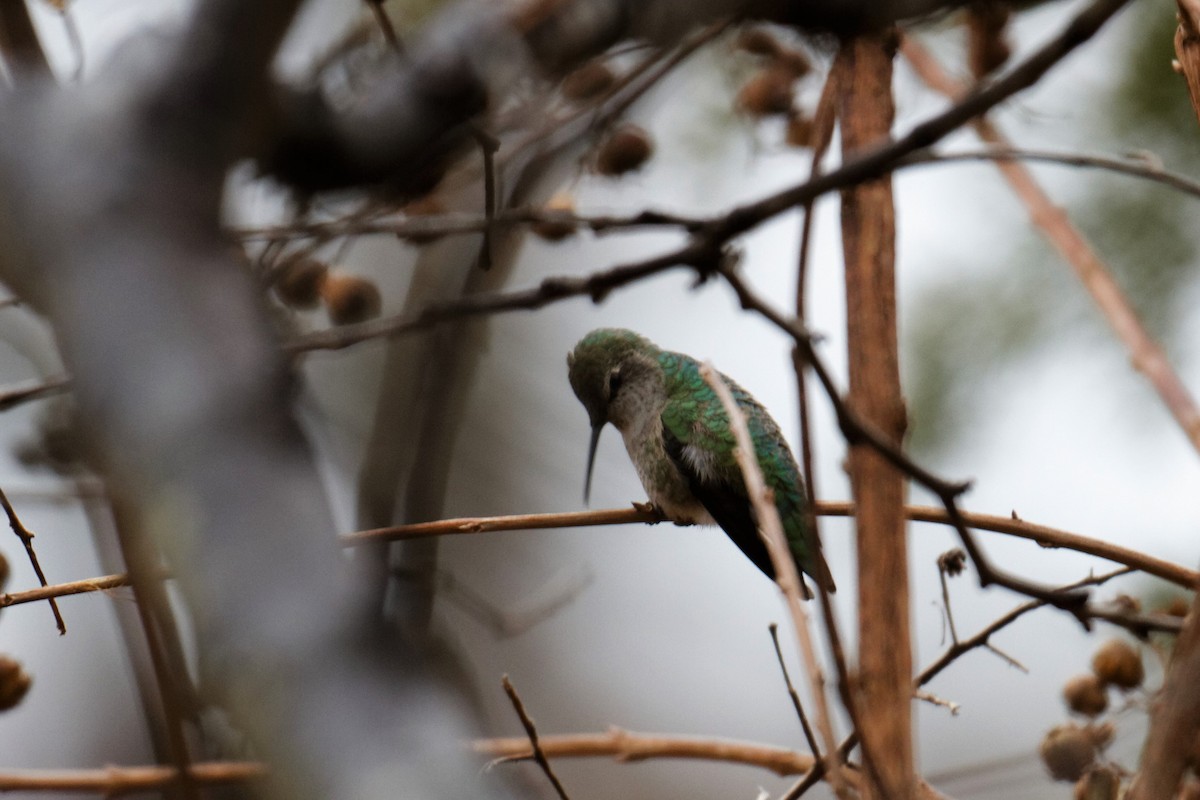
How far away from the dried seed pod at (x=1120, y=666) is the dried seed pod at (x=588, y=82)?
4.35 feet

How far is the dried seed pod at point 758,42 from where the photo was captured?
94.3 inches

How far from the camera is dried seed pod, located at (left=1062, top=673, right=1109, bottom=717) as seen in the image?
64.0 inches

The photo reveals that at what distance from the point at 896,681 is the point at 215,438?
0.53m

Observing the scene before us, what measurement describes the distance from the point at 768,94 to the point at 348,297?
0.93 meters

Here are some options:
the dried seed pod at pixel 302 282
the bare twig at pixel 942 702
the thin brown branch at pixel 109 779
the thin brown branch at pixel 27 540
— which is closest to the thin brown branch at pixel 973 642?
the bare twig at pixel 942 702

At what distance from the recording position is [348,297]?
234 cm

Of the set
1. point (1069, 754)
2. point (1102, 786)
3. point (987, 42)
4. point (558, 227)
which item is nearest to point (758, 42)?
point (987, 42)

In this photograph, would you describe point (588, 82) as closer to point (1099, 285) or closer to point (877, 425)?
point (1099, 285)

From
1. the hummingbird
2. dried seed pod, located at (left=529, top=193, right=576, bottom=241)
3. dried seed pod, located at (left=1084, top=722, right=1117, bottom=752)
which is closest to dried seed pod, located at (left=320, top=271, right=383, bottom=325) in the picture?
dried seed pod, located at (left=529, top=193, right=576, bottom=241)

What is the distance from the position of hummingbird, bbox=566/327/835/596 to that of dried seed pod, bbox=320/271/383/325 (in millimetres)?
488

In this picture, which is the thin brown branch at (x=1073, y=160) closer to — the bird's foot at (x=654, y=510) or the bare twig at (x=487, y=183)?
the bare twig at (x=487, y=183)

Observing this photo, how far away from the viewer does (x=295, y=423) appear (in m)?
0.98

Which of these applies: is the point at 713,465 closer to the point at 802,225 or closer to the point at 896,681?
the point at 802,225

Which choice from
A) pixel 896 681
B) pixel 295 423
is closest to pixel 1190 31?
pixel 896 681
